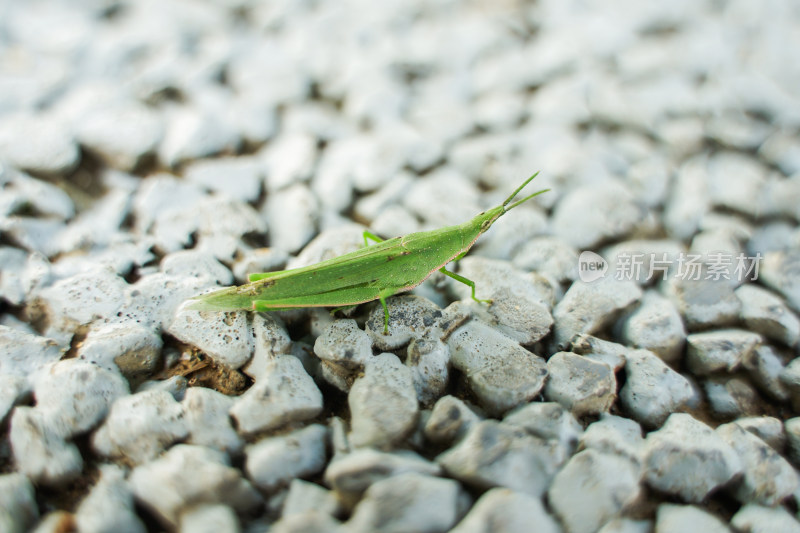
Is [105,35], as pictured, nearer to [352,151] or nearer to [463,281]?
[352,151]

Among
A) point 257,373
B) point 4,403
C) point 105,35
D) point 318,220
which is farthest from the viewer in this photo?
point 105,35

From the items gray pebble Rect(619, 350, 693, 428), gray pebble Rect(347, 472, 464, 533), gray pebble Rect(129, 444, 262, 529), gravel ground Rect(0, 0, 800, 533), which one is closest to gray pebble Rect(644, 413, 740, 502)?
gravel ground Rect(0, 0, 800, 533)

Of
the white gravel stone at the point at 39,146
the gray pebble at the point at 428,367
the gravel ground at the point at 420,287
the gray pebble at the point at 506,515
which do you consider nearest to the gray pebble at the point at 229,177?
the gravel ground at the point at 420,287

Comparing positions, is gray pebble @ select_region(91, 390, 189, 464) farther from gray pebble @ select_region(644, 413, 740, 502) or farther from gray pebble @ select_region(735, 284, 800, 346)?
gray pebble @ select_region(735, 284, 800, 346)

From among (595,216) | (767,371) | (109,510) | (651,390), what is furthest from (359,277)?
(767,371)

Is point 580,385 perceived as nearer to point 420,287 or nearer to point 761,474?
point 761,474

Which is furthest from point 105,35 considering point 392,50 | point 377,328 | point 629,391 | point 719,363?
point 719,363

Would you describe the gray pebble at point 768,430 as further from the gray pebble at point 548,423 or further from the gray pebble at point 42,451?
the gray pebble at point 42,451
